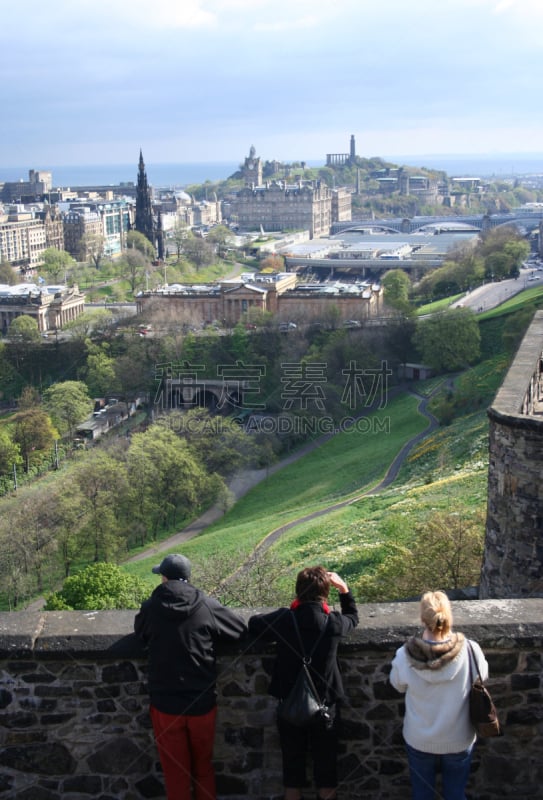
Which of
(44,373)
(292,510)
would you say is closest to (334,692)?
(292,510)

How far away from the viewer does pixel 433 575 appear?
42.7ft

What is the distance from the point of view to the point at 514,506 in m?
7.77

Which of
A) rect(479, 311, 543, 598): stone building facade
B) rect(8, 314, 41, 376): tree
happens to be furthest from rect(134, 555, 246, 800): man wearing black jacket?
rect(8, 314, 41, 376): tree

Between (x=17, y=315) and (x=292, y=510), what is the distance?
53716 mm

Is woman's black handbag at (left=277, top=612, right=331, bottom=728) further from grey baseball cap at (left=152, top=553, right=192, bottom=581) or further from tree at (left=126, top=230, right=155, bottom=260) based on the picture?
tree at (left=126, top=230, right=155, bottom=260)

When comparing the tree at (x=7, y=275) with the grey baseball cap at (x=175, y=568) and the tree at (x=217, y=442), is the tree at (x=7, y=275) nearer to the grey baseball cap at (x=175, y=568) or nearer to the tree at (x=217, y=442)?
the tree at (x=217, y=442)

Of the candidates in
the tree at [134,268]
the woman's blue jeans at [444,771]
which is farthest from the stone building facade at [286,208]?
the woman's blue jeans at [444,771]

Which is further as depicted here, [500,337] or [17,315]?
[17,315]

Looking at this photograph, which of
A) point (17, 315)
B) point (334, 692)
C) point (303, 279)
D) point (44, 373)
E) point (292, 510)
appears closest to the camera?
point (334, 692)

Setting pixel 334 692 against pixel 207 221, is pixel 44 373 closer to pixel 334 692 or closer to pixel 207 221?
pixel 334 692

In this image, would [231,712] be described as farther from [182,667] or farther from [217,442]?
[217,442]

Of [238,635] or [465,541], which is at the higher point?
[238,635]

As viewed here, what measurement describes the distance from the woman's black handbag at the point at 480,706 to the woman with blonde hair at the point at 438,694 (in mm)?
24

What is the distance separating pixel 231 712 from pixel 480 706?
1.33 m
